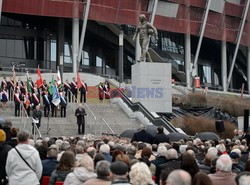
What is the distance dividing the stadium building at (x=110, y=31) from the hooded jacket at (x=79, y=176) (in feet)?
152

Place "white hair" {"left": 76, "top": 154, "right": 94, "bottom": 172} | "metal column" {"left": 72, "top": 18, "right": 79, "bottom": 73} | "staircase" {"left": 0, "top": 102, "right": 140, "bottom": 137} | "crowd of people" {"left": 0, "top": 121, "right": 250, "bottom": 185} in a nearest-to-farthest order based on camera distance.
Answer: "crowd of people" {"left": 0, "top": 121, "right": 250, "bottom": 185} < "white hair" {"left": 76, "top": 154, "right": 94, "bottom": 172} < "staircase" {"left": 0, "top": 102, "right": 140, "bottom": 137} < "metal column" {"left": 72, "top": 18, "right": 79, "bottom": 73}

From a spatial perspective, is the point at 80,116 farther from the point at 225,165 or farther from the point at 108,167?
the point at 108,167

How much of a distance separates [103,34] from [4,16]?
11131 mm

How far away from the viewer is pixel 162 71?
104ft

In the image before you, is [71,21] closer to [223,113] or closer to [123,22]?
[123,22]

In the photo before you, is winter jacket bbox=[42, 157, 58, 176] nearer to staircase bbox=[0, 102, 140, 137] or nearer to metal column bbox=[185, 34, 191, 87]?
staircase bbox=[0, 102, 140, 137]

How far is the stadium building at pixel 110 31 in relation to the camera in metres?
56.3

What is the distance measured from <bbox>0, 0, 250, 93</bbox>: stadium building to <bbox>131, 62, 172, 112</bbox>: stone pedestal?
24721mm

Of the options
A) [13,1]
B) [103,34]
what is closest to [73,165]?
[13,1]

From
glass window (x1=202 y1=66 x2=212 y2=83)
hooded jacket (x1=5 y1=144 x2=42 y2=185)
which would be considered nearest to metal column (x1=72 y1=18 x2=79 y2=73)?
glass window (x1=202 y1=66 x2=212 y2=83)

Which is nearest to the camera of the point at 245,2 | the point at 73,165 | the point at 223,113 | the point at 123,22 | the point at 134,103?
the point at 73,165

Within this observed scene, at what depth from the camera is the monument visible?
31453 mm

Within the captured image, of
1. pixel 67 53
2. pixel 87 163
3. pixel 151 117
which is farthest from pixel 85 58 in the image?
pixel 87 163

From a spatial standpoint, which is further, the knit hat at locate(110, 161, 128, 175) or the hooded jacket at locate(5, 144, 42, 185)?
the hooded jacket at locate(5, 144, 42, 185)
